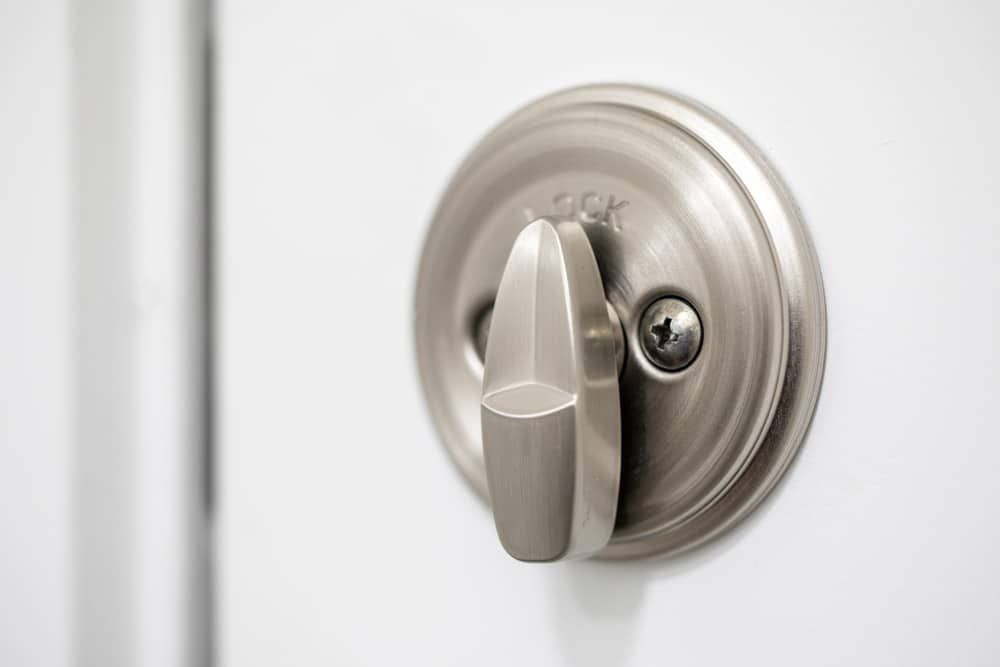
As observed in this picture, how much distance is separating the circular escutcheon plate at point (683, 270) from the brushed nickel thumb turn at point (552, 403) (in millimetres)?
14

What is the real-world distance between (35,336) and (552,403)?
31cm

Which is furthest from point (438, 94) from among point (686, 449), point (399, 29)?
point (686, 449)

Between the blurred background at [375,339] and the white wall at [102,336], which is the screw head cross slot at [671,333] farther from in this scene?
the white wall at [102,336]

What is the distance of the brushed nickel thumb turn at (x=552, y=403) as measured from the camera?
18 centimetres

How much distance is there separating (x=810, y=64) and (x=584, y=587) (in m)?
0.15

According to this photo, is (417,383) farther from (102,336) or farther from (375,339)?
(102,336)

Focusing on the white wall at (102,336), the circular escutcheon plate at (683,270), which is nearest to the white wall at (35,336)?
the white wall at (102,336)

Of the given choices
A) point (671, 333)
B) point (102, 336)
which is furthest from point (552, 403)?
point (102, 336)

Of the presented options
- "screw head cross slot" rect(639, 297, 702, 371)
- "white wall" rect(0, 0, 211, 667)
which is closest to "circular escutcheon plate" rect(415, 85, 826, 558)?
"screw head cross slot" rect(639, 297, 702, 371)

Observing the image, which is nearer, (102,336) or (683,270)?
(683,270)

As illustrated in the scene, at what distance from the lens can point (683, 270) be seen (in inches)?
7.8

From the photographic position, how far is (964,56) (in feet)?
0.56

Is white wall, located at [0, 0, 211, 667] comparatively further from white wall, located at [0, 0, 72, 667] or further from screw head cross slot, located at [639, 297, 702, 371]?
screw head cross slot, located at [639, 297, 702, 371]

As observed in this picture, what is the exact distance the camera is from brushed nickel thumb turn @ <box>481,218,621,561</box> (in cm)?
18
